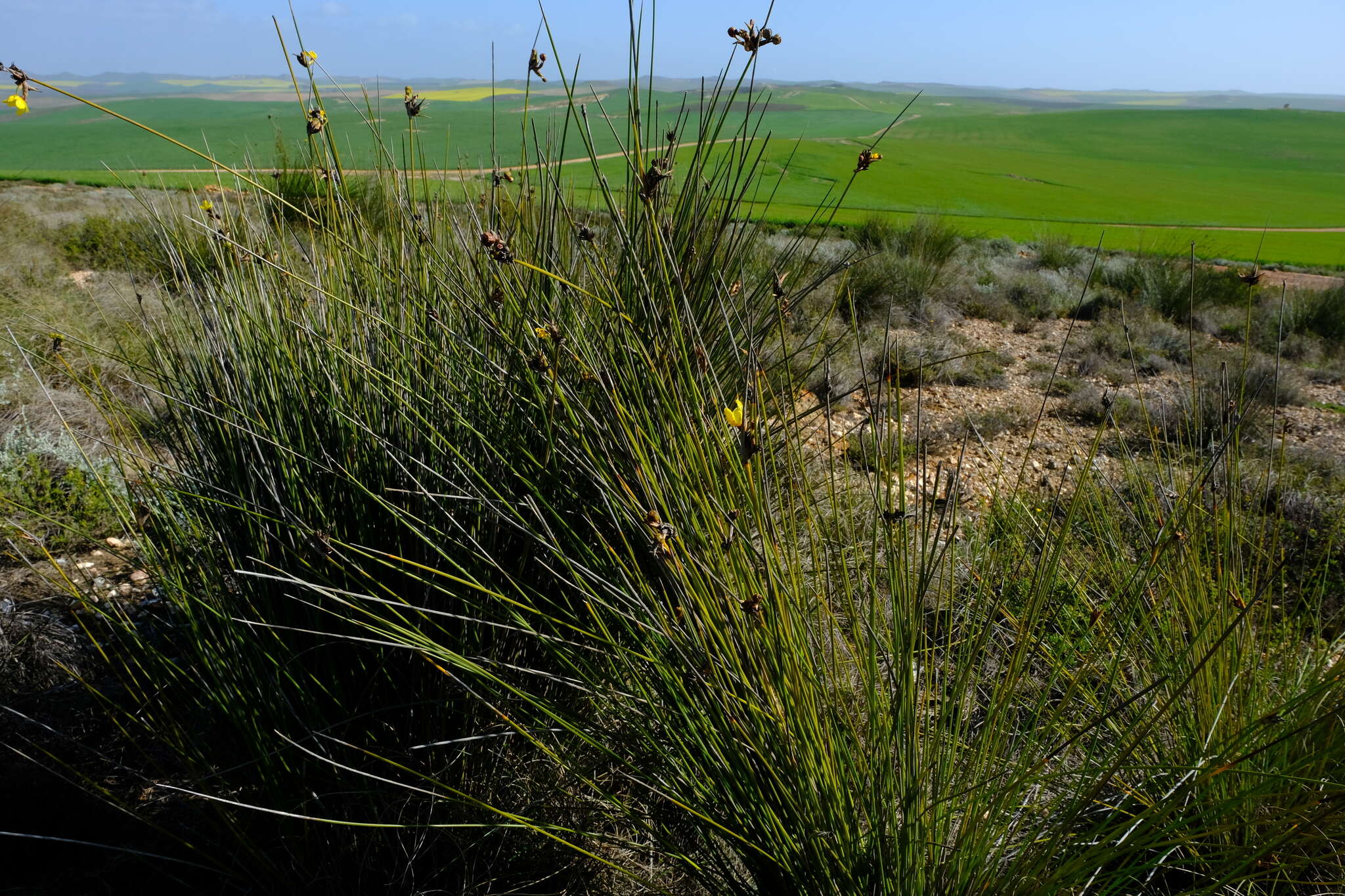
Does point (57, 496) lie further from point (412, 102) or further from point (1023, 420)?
point (1023, 420)

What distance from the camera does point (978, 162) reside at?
24.8 meters

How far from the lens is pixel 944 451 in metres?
3.84

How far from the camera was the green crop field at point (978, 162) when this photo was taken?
1032 centimetres

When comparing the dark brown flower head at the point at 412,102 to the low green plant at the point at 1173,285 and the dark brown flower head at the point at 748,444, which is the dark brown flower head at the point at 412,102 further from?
the low green plant at the point at 1173,285

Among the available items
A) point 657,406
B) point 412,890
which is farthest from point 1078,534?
point 412,890

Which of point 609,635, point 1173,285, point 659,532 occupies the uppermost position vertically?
point 659,532

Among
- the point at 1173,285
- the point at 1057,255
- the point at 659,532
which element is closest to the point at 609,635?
the point at 659,532

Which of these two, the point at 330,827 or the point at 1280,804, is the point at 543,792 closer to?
the point at 330,827

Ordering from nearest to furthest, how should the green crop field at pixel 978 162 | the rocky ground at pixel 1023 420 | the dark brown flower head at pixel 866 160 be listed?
the dark brown flower head at pixel 866 160 → the rocky ground at pixel 1023 420 → the green crop field at pixel 978 162

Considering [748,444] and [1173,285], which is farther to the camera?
[1173,285]

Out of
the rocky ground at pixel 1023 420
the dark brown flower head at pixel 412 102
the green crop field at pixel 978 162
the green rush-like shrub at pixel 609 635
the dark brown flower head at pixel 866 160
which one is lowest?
the rocky ground at pixel 1023 420

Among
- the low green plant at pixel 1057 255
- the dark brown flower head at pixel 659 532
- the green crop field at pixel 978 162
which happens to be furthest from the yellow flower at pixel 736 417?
the low green plant at pixel 1057 255

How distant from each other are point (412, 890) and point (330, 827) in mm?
204

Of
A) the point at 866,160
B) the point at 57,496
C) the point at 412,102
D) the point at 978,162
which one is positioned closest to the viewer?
the point at 866,160
